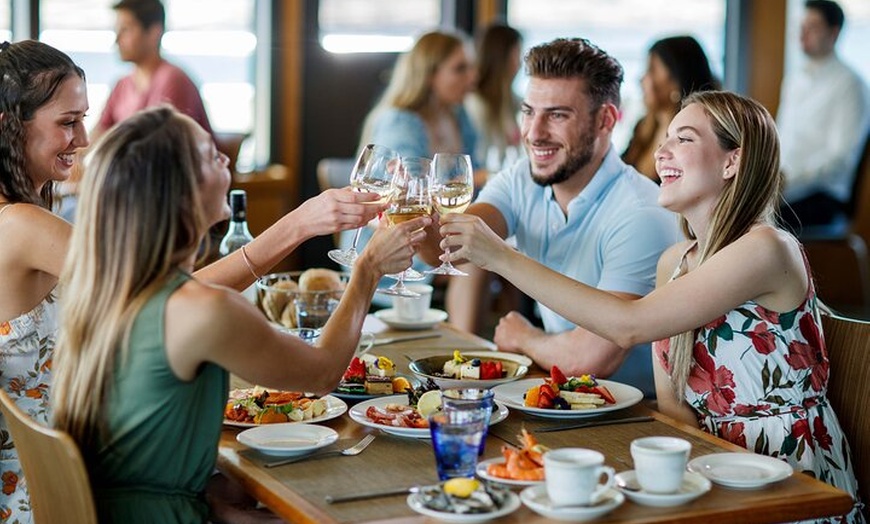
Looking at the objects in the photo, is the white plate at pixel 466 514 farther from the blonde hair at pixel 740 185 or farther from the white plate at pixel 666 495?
the blonde hair at pixel 740 185

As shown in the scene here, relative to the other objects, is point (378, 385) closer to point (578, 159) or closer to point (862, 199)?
point (578, 159)

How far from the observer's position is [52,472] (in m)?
1.85

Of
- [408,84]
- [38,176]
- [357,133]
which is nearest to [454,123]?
[408,84]

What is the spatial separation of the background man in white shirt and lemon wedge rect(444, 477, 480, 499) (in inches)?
209

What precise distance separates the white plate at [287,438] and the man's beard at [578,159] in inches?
46.4

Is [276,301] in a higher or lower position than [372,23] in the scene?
lower

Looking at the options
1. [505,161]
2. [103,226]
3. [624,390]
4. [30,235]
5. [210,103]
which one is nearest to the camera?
[103,226]

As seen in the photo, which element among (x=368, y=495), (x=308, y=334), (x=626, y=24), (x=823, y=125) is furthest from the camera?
(x=626, y=24)

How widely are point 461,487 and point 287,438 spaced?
1.48 feet

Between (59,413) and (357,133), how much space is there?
512 centimetres

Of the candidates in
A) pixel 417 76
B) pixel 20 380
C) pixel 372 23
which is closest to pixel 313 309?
pixel 20 380

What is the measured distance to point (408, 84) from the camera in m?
5.28

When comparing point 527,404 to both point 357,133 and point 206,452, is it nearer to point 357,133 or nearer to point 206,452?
point 206,452

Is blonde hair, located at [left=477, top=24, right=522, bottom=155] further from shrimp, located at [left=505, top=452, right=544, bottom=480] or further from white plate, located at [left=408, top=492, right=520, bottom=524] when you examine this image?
white plate, located at [left=408, top=492, right=520, bottom=524]
